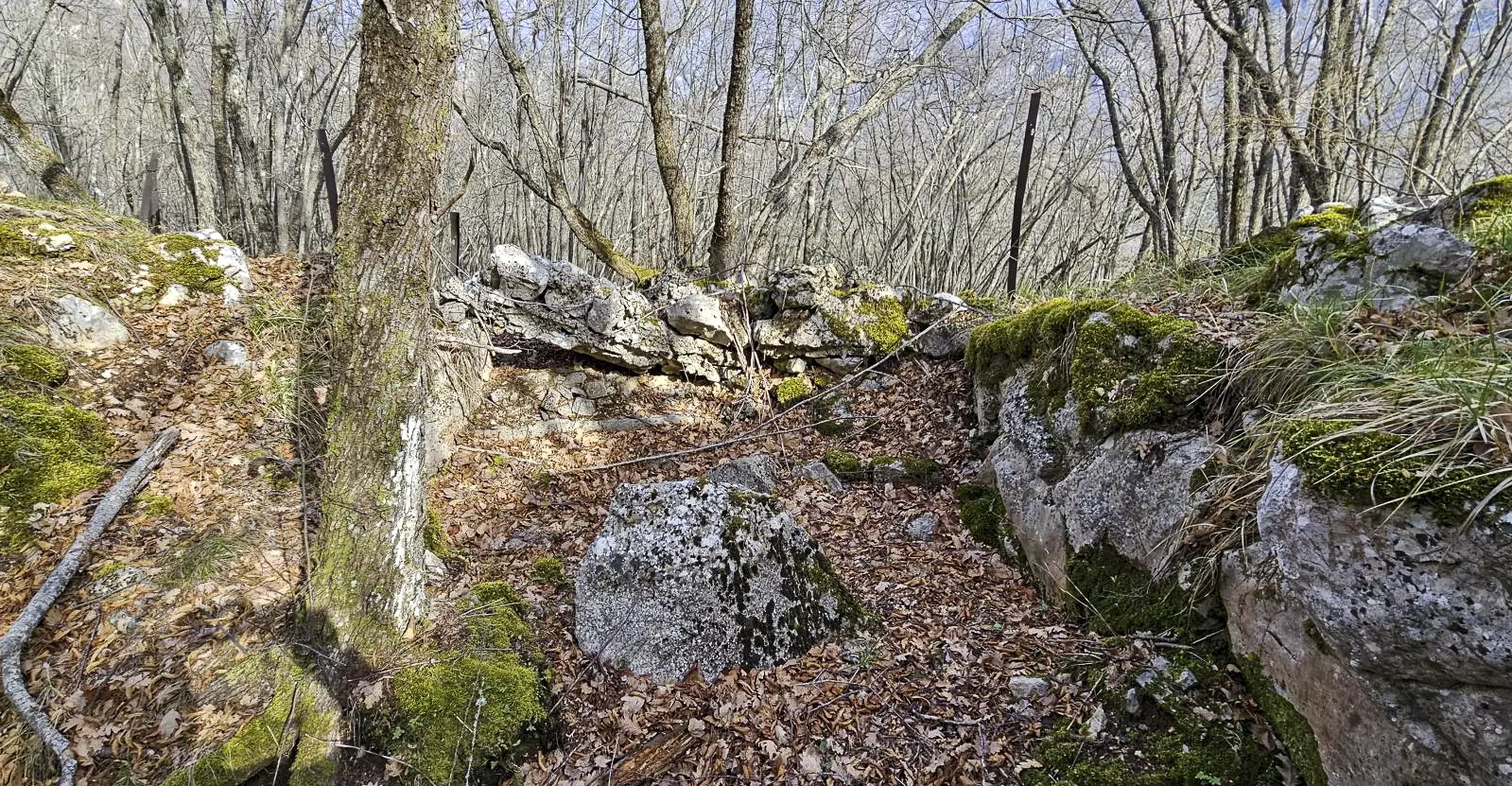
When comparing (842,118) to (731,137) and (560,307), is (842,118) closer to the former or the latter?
(731,137)

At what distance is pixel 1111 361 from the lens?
Answer: 3.95 m

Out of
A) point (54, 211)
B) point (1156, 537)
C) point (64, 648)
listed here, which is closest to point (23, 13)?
point (54, 211)

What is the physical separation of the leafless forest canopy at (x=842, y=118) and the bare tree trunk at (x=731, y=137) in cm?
4

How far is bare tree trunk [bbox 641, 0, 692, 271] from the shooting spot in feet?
24.1

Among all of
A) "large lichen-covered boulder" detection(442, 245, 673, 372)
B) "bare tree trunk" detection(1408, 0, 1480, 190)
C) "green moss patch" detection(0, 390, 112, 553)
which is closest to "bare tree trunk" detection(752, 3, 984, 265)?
"large lichen-covered boulder" detection(442, 245, 673, 372)

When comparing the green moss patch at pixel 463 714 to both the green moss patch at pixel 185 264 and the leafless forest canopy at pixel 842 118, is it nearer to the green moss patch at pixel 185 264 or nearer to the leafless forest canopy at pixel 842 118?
the leafless forest canopy at pixel 842 118

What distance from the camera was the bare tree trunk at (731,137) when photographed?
7367mm

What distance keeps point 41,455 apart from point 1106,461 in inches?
251

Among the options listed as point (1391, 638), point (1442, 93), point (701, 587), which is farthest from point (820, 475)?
point (1442, 93)

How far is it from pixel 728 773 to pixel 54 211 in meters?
7.05

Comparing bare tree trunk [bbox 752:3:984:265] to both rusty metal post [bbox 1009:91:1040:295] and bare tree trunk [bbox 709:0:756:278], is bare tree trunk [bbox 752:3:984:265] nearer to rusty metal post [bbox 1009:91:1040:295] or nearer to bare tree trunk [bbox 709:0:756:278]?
bare tree trunk [bbox 709:0:756:278]

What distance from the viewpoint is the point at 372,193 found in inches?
118

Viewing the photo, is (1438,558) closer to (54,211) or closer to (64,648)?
(64,648)

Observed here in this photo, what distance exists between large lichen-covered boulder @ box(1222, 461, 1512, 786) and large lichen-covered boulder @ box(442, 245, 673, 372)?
5.40m
